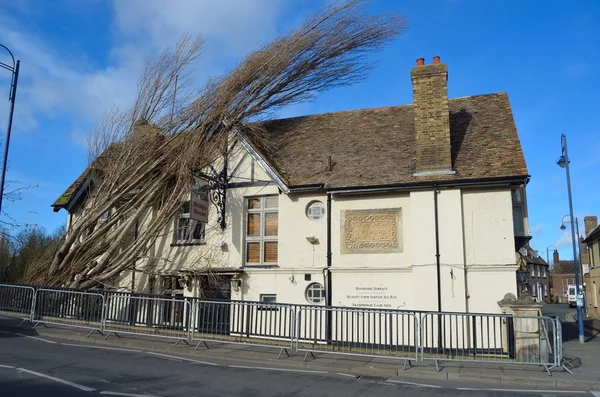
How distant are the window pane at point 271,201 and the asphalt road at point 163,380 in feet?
21.1

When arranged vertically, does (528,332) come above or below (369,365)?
above

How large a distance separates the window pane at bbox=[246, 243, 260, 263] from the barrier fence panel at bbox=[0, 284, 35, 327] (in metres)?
6.31

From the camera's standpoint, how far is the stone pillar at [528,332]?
10.7 m

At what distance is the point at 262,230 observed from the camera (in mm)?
15594

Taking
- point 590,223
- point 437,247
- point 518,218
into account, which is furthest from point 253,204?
point 590,223

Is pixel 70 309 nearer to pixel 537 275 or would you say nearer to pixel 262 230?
pixel 262 230

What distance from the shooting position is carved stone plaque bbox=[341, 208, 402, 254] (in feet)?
45.3

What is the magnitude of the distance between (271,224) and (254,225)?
0.60 meters

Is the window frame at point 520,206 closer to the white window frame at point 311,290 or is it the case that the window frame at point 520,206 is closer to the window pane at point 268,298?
the white window frame at point 311,290

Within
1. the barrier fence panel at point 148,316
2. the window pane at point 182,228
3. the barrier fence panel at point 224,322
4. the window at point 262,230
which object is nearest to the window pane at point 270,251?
the window at point 262,230

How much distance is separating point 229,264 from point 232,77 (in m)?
6.49

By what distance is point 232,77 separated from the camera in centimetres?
1675

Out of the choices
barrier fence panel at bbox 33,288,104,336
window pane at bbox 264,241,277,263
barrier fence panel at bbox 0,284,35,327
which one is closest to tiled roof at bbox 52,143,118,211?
barrier fence panel at bbox 0,284,35,327

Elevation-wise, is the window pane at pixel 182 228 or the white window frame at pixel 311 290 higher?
the window pane at pixel 182 228
